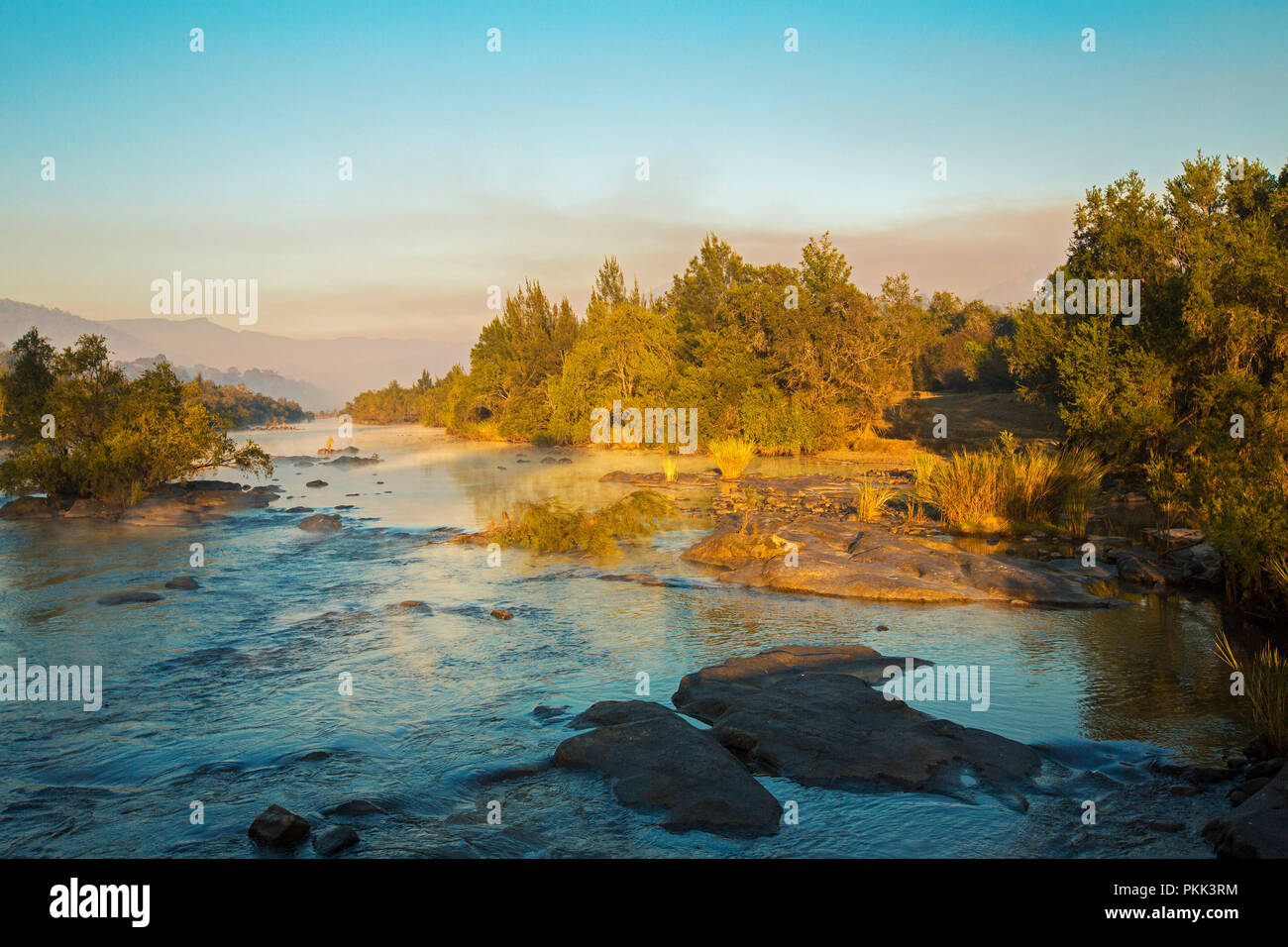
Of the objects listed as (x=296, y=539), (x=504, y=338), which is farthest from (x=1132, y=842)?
(x=504, y=338)

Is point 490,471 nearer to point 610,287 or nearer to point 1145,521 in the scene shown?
point 1145,521

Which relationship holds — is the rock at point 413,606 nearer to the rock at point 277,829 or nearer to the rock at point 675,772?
the rock at point 675,772

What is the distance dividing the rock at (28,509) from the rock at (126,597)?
10.9 metres

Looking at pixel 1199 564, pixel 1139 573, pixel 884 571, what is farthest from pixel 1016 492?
pixel 884 571

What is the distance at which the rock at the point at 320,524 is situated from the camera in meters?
18.6

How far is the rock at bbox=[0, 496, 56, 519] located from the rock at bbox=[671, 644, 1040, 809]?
20.0m

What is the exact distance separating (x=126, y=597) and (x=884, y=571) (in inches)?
434

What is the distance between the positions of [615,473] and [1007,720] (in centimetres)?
2261

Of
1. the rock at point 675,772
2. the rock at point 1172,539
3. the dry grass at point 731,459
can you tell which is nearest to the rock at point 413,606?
the rock at point 675,772

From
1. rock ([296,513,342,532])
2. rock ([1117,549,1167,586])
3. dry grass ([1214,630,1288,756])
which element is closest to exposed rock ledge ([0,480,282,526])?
rock ([296,513,342,532])

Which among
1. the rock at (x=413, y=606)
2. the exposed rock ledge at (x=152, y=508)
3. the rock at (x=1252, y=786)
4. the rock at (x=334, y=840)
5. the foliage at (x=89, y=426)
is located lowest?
the rock at (x=334, y=840)

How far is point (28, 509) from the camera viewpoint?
67.7ft

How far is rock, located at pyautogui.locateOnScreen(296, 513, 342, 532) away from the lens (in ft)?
60.9
